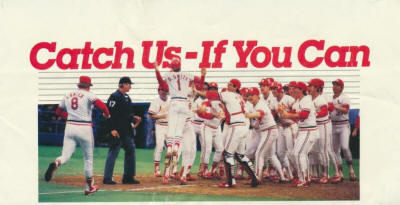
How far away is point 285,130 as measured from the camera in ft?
30.7

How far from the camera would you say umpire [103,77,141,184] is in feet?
30.3

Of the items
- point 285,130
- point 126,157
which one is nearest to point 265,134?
point 285,130

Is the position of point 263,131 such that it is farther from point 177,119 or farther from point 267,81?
point 177,119

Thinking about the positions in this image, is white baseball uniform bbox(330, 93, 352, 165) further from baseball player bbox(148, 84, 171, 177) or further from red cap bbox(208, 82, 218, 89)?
baseball player bbox(148, 84, 171, 177)

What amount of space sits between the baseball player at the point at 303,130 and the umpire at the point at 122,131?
4.17 ft

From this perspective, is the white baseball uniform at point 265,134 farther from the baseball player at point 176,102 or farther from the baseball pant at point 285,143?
the baseball player at point 176,102

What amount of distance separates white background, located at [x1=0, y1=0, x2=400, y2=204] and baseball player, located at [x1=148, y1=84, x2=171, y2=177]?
0.99ft

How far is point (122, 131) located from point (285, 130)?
4.42ft

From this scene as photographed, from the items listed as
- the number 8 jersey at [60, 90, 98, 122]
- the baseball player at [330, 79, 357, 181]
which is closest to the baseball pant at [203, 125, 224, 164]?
the baseball player at [330, 79, 357, 181]

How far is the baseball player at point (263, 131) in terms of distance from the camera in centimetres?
934

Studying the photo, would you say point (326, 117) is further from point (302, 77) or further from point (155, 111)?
point (155, 111)

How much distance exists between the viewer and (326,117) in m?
9.33

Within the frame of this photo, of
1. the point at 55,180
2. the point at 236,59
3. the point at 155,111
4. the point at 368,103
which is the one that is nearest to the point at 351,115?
the point at 368,103

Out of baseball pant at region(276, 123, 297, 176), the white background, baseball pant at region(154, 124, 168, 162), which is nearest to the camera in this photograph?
the white background
